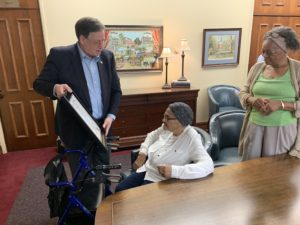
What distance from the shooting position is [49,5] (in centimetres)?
319

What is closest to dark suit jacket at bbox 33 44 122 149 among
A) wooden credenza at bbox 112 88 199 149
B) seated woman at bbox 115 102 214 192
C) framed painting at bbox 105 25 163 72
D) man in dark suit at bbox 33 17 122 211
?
man in dark suit at bbox 33 17 122 211

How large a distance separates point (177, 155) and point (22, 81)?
2.81 m

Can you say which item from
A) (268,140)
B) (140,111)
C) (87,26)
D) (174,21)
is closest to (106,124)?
(87,26)

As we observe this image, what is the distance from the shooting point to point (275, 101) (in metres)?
1.52

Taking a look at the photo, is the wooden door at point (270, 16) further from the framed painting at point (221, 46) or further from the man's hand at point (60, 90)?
the man's hand at point (60, 90)

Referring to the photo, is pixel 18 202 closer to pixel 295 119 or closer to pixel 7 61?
pixel 7 61

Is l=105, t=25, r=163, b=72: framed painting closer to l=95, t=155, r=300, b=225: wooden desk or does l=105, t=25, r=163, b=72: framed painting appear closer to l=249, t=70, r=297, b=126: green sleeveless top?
l=249, t=70, r=297, b=126: green sleeveless top

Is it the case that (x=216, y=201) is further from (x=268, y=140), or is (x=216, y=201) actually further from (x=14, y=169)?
(x=14, y=169)

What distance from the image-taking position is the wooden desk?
1.03m

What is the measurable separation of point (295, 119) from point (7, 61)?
11.4 feet

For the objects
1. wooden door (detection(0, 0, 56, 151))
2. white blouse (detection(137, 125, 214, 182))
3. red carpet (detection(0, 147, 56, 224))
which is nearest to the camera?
white blouse (detection(137, 125, 214, 182))

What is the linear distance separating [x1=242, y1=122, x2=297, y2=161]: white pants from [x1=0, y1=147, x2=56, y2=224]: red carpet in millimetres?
2236

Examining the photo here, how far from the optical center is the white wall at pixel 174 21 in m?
3.28

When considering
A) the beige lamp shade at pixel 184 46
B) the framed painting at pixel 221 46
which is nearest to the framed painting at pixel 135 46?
the beige lamp shade at pixel 184 46
